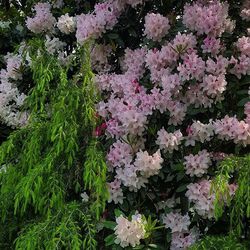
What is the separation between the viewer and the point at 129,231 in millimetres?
2424

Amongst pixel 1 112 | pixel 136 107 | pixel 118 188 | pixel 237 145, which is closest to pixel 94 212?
pixel 118 188

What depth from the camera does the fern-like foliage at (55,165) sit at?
2553mm

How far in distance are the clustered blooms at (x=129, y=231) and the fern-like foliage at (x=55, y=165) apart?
13 cm

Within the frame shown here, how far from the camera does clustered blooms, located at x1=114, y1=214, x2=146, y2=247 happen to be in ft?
7.98

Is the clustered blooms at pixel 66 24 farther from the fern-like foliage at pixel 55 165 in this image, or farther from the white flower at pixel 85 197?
the white flower at pixel 85 197

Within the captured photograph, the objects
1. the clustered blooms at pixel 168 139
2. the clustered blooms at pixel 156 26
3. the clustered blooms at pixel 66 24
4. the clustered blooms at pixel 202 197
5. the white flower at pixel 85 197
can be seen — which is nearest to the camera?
the clustered blooms at pixel 202 197

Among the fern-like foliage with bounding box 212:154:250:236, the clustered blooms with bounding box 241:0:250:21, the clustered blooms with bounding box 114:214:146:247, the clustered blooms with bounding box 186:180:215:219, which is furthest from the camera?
the clustered blooms with bounding box 241:0:250:21

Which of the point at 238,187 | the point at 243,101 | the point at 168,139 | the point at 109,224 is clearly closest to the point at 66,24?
the point at 168,139

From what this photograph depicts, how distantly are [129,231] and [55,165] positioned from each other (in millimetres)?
541

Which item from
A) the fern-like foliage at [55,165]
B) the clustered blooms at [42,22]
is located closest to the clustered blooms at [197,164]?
the fern-like foliage at [55,165]

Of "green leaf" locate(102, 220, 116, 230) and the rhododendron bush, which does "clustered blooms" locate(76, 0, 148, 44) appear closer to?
the rhododendron bush

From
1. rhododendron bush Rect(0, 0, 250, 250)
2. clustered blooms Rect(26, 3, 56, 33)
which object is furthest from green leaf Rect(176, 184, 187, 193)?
clustered blooms Rect(26, 3, 56, 33)

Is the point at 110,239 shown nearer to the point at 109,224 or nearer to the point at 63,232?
the point at 109,224

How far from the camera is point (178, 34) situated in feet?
9.23
